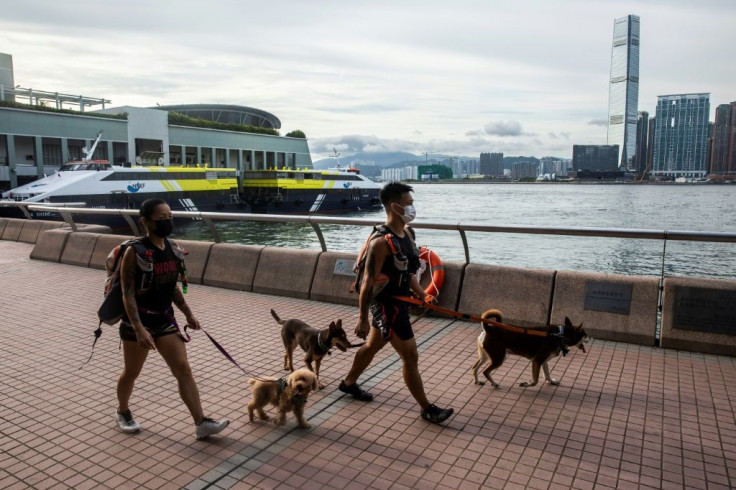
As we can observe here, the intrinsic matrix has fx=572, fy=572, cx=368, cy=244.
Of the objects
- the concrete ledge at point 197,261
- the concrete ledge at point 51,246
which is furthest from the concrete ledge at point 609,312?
the concrete ledge at point 51,246

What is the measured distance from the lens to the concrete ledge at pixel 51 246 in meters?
13.2

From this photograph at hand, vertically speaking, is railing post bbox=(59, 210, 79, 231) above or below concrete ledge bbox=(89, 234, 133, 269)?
above

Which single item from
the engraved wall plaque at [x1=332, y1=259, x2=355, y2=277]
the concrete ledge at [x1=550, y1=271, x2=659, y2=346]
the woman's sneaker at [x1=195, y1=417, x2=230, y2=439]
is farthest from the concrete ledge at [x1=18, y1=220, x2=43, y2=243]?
the concrete ledge at [x1=550, y1=271, x2=659, y2=346]

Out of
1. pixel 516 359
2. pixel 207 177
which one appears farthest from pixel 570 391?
pixel 207 177

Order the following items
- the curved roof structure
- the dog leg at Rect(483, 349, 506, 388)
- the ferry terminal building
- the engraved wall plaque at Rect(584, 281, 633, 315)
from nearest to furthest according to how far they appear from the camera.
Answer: the dog leg at Rect(483, 349, 506, 388)
the engraved wall plaque at Rect(584, 281, 633, 315)
the ferry terminal building
the curved roof structure

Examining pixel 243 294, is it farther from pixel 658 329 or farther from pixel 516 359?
pixel 658 329

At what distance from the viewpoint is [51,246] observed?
13.4 m

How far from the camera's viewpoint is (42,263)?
1297 centimetres

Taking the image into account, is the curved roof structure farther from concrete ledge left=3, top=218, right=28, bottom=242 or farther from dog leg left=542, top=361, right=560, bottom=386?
dog leg left=542, top=361, right=560, bottom=386

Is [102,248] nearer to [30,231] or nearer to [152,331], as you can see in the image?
[30,231]

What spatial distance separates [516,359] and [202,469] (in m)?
3.69

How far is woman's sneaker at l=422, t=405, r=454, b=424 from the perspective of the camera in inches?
182

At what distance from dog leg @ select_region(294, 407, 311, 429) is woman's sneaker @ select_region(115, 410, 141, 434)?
1.25m

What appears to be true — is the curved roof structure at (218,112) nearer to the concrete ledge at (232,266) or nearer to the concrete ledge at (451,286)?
the concrete ledge at (232,266)
